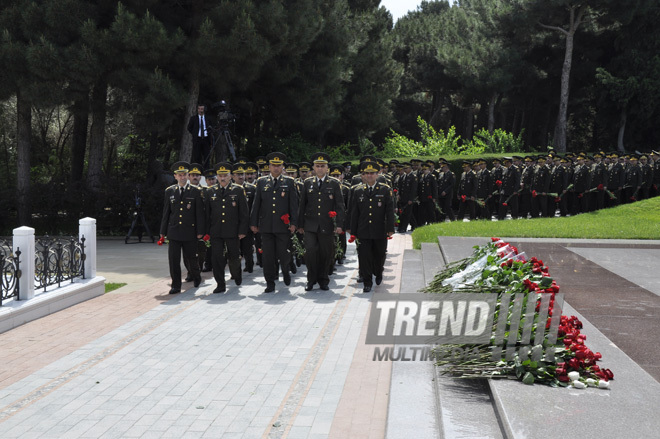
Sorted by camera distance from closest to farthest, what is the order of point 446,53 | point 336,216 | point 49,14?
point 336,216 < point 49,14 < point 446,53

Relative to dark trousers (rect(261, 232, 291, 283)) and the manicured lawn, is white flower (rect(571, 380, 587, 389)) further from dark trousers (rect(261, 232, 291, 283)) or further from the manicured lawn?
the manicured lawn

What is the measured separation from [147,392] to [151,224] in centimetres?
1311

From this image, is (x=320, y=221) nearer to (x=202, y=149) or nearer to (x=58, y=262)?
(x=58, y=262)

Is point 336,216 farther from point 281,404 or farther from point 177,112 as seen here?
point 177,112

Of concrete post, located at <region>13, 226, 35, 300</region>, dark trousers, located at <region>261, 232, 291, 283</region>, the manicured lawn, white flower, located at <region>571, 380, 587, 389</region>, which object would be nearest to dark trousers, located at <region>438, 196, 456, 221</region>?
the manicured lawn

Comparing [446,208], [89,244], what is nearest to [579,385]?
[89,244]

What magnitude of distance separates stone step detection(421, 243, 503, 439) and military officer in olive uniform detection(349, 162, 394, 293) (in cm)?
453

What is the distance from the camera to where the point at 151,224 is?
59.7 ft

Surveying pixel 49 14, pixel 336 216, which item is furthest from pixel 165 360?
pixel 49 14

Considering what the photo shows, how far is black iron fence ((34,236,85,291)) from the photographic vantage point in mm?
8836

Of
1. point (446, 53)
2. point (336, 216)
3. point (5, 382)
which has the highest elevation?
point (446, 53)

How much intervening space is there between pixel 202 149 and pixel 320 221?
970 centimetres

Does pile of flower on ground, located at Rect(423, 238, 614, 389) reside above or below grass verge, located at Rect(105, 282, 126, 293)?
above

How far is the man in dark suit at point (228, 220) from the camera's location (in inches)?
409
